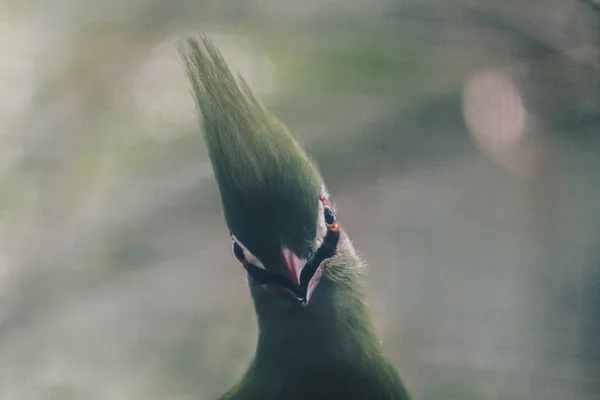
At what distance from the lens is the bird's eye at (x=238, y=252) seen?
38.8 inches

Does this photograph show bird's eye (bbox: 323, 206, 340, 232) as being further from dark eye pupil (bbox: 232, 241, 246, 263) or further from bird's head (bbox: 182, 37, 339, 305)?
dark eye pupil (bbox: 232, 241, 246, 263)

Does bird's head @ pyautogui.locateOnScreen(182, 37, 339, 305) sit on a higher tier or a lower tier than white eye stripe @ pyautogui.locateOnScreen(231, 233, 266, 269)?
higher

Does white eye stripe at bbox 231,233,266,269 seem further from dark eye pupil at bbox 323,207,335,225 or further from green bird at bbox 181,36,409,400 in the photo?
dark eye pupil at bbox 323,207,335,225

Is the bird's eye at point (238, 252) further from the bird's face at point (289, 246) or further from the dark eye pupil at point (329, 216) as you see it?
the dark eye pupil at point (329, 216)

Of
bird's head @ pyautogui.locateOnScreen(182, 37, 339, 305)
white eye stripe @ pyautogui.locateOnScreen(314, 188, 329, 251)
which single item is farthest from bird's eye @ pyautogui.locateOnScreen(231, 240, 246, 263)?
white eye stripe @ pyautogui.locateOnScreen(314, 188, 329, 251)

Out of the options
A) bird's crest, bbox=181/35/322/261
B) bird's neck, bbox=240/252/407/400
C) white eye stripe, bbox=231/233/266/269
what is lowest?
bird's neck, bbox=240/252/407/400

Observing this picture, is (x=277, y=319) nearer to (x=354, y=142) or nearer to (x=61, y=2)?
(x=354, y=142)

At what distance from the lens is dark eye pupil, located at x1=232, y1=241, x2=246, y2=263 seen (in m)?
0.99

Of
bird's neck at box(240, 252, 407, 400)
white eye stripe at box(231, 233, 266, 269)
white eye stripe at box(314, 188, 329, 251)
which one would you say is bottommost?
bird's neck at box(240, 252, 407, 400)

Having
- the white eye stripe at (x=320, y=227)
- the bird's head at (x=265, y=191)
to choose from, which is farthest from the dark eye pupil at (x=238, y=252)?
the white eye stripe at (x=320, y=227)

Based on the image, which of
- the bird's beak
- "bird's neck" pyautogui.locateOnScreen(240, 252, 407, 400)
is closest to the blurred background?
"bird's neck" pyautogui.locateOnScreen(240, 252, 407, 400)

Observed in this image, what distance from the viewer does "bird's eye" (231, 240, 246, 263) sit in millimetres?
985

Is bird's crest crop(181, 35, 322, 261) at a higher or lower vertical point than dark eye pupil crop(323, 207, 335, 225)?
higher

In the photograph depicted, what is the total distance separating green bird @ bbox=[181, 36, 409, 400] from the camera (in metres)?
0.92
